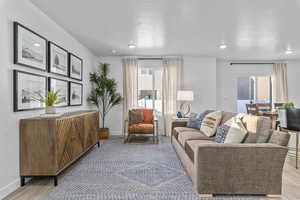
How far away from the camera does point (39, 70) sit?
2.87m

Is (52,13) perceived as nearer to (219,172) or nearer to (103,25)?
(103,25)

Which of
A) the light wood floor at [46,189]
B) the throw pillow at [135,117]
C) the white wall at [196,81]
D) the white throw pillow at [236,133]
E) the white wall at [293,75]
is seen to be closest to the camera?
the light wood floor at [46,189]

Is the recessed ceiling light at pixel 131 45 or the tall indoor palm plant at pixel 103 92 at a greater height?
the recessed ceiling light at pixel 131 45

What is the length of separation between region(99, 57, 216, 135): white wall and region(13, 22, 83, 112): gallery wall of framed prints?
6.21ft

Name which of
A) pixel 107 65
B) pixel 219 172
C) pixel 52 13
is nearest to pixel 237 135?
pixel 219 172

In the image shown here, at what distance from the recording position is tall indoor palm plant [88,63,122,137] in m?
5.45

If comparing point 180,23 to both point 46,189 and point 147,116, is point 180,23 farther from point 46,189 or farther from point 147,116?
point 46,189

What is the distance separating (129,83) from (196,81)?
2.08 meters

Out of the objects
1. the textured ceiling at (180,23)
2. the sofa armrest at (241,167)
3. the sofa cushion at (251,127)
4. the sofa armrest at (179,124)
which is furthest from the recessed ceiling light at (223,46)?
the sofa armrest at (241,167)

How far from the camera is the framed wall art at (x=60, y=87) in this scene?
127 inches

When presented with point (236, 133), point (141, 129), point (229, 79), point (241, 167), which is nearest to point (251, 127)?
point (236, 133)

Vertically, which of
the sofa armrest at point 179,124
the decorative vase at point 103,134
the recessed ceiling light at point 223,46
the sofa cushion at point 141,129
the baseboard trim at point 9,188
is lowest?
the baseboard trim at point 9,188

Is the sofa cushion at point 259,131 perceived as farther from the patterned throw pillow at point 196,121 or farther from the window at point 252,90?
the window at point 252,90

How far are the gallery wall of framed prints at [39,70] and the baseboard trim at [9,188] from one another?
86cm
